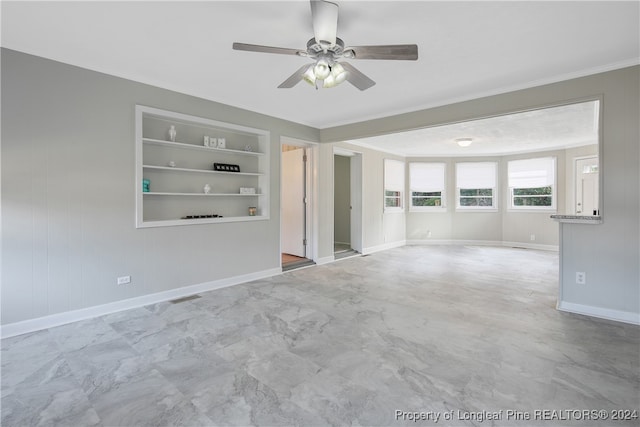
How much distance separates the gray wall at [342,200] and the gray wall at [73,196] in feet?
15.9

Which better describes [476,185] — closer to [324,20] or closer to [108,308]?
[324,20]

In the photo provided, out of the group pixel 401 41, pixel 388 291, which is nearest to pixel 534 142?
pixel 388 291

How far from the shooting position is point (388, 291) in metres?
4.25

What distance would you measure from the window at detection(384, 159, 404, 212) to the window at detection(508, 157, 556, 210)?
284 cm

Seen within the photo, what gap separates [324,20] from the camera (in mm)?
2143

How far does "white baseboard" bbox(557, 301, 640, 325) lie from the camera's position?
312 centimetres

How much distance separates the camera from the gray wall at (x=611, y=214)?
10.2 feet

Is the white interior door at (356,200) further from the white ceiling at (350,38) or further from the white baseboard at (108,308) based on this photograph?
the white ceiling at (350,38)

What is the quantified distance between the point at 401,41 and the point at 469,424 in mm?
2856

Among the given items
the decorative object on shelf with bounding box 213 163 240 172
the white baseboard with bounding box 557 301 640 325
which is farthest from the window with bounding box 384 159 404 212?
the white baseboard with bounding box 557 301 640 325

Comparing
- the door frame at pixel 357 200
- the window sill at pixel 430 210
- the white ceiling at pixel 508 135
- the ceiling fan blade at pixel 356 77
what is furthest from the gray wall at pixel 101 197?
the window sill at pixel 430 210

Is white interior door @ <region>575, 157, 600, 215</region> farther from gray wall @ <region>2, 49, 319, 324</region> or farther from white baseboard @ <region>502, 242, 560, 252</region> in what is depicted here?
gray wall @ <region>2, 49, 319, 324</region>

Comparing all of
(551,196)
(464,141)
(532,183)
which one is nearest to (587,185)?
(551,196)

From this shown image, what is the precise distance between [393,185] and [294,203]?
3142mm
